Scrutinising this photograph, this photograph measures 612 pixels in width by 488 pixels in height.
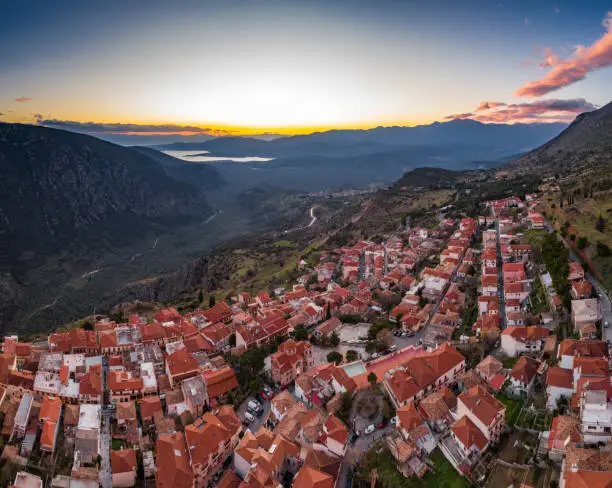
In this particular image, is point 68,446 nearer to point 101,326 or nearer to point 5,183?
point 101,326

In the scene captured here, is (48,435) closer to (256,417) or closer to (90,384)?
(90,384)

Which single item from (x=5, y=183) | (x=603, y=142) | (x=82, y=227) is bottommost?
(x=82, y=227)

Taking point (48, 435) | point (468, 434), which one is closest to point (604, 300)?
point (468, 434)

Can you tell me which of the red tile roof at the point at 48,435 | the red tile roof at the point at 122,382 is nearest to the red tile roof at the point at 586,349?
the red tile roof at the point at 122,382

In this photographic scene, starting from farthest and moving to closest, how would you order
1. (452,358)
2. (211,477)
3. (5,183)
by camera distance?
1. (5,183)
2. (452,358)
3. (211,477)

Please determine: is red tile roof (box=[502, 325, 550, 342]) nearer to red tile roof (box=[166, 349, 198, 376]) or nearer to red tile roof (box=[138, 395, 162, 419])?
red tile roof (box=[166, 349, 198, 376])

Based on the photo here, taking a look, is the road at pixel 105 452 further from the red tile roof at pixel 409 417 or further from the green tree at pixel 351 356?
the green tree at pixel 351 356

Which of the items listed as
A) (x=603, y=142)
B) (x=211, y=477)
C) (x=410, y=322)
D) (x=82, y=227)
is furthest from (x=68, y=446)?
(x=82, y=227)

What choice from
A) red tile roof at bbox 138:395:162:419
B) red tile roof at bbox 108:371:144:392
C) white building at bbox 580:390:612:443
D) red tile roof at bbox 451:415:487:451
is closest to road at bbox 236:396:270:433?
red tile roof at bbox 138:395:162:419
